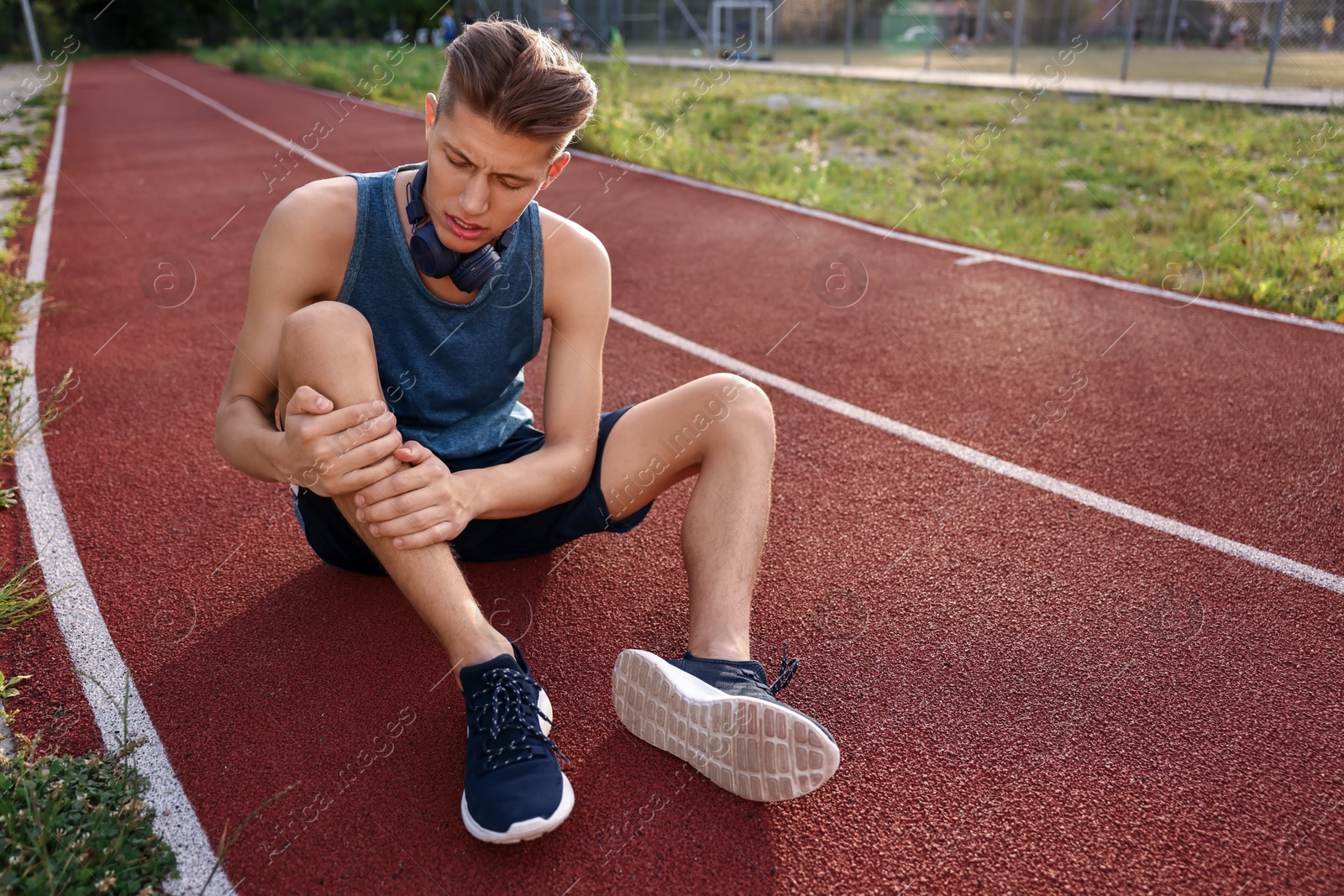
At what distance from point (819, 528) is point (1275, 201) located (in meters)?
7.64

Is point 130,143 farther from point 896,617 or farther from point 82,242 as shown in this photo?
point 896,617

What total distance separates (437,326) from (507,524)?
615mm

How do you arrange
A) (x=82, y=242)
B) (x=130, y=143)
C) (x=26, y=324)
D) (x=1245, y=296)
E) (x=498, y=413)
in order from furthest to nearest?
(x=130, y=143)
(x=82, y=242)
(x=1245, y=296)
(x=26, y=324)
(x=498, y=413)

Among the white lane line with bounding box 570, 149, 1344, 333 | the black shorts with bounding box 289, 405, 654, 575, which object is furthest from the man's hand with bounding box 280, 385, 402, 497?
the white lane line with bounding box 570, 149, 1344, 333

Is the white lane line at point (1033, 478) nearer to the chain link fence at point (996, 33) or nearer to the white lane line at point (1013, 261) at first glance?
the white lane line at point (1013, 261)

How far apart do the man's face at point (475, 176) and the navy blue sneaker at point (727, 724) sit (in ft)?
3.76

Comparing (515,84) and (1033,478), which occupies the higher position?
(515,84)

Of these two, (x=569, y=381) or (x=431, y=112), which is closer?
(x=431, y=112)

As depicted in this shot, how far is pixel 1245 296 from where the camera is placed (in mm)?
6113

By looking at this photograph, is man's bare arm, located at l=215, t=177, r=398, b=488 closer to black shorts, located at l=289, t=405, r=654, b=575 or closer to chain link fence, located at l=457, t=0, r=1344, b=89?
black shorts, located at l=289, t=405, r=654, b=575

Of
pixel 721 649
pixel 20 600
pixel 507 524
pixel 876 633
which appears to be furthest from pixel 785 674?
pixel 20 600

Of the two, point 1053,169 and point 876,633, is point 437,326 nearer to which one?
point 876,633

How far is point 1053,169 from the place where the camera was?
33.5ft

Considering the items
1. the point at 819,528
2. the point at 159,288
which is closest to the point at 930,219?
the point at 819,528
